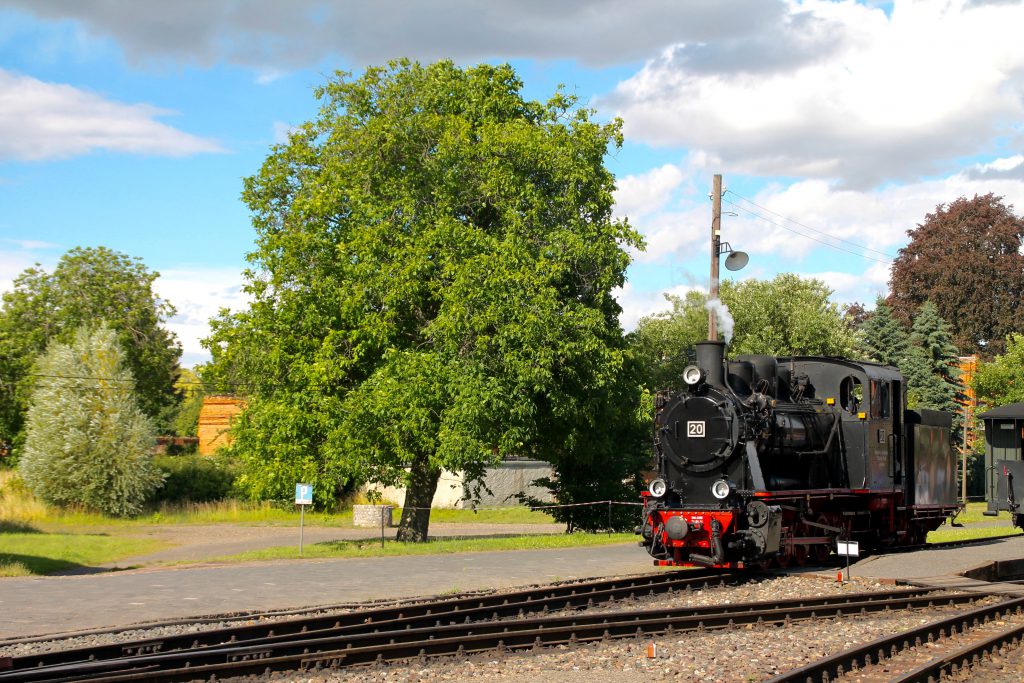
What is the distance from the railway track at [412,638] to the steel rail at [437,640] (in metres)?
0.01

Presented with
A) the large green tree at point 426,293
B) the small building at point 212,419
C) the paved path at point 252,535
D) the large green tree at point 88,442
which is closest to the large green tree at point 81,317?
the small building at point 212,419

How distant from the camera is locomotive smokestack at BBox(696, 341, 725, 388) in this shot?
644 inches

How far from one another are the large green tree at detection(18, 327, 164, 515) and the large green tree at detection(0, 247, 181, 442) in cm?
1289

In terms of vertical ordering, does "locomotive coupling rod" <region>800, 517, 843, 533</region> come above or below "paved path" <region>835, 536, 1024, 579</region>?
above

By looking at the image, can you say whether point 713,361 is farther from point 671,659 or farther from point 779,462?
point 671,659

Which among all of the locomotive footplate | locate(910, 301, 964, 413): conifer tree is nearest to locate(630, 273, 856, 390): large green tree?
locate(910, 301, 964, 413): conifer tree

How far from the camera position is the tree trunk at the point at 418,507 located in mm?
24895

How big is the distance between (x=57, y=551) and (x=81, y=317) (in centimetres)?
3609

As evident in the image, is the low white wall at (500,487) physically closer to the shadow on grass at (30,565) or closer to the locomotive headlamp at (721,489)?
the shadow on grass at (30,565)

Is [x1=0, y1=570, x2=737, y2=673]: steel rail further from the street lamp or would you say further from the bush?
the bush

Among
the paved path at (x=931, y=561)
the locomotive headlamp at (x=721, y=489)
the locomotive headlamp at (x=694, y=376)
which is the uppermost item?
the locomotive headlamp at (x=694, y=376)

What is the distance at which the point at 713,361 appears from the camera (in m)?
16.5

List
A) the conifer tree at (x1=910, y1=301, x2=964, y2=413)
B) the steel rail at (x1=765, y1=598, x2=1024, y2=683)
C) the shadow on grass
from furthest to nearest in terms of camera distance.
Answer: the conifer tree at (x1=910, y1=301, x2=964, y2=413), the shadow on grass, the steel rail at (x1=765, y1=598, x2=1024, y2=683)

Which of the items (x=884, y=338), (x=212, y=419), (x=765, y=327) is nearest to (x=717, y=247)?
(x=765, y=327)
